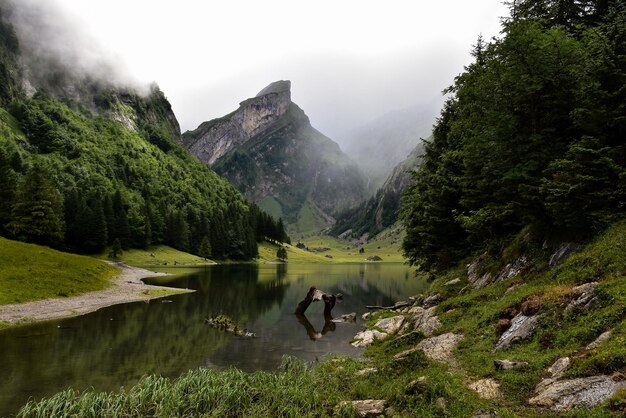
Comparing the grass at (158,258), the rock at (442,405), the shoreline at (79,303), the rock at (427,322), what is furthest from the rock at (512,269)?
the grass at (158,258)

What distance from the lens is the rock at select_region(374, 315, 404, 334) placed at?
122ft

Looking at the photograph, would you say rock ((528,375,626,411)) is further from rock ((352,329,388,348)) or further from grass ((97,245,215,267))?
grass ((97,245,215,267))

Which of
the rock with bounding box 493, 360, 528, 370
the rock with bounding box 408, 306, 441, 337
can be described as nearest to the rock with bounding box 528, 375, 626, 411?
the rock with bounding box 493, 360, 528, 370

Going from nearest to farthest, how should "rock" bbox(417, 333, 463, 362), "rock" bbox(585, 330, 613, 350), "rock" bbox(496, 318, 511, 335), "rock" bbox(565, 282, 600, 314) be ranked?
"rock" bbox(585, 330, 613, 350) < "rock" bbox(565, 282, 600, 314) < "rock" bbox(496, 318, 511, 335) < "rock" bbox(417, 333, 463, 362)

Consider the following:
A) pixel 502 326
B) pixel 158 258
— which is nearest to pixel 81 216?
pixel 158 258

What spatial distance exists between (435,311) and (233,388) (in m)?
18.6

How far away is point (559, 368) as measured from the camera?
48.9 ft

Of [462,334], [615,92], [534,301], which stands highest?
[615,92]

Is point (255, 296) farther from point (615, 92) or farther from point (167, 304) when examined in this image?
point (615, 92)

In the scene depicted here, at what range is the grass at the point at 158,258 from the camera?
128 meters

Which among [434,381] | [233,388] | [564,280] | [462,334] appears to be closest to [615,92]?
[564,280]

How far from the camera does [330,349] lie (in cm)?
3512

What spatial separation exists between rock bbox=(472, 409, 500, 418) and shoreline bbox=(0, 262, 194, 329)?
138 ft

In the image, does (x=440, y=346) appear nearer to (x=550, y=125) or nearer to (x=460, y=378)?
(x=460, y=378)
